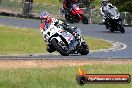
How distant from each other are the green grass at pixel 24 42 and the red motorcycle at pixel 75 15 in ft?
23.6

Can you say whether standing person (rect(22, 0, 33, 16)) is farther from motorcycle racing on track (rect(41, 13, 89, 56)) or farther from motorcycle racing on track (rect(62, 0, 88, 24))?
motorcycle racing on track (rect(41, 13, 89, 56))

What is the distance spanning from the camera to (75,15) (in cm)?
3428

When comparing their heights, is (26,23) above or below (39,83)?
below

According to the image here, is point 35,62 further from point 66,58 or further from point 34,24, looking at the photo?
point 34,24

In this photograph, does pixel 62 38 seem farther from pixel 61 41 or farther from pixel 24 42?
pixel 24 42

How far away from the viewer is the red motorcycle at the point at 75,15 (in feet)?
111

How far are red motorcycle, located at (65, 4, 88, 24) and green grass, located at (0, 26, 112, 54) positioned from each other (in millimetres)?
7192

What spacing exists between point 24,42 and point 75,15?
11.6 m

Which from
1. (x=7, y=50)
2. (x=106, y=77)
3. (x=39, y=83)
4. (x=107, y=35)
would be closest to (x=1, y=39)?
(x=7, y=50)

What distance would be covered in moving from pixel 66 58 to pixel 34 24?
671 inches

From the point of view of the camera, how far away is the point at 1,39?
77.0ft

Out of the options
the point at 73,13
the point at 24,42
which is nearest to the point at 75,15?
the point at 73,13

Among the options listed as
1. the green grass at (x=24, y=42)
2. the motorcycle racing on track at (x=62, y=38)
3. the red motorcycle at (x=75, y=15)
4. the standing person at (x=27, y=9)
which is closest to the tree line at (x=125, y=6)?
the red motorcycle at (x=75, y=15)

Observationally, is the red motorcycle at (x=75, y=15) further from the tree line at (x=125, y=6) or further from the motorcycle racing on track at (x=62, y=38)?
the motorcycle racing on track at (x=62, y=38)
